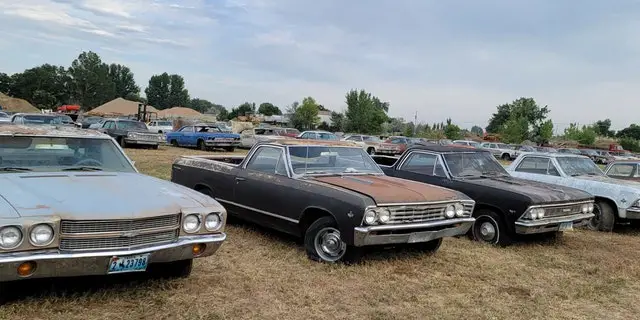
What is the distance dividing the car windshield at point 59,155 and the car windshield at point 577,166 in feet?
27.3

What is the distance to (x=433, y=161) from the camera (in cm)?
873

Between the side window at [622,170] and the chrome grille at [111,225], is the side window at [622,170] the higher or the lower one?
the higher one

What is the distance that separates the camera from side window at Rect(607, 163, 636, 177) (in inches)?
455

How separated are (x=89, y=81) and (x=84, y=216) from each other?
4790 inches

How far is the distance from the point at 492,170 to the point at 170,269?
5990mm

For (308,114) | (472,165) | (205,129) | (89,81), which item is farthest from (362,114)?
(89,81)

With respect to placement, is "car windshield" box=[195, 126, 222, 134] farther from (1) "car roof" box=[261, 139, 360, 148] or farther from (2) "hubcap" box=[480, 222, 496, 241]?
(2) "hubcap" box=[480, 222, 496, 241]

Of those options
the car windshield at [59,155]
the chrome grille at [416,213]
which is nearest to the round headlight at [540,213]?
the chrome grille at [416,213]

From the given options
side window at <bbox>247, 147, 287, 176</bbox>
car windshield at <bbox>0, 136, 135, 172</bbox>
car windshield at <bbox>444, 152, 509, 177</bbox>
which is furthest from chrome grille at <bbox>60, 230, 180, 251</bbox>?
car windshield at <bbox>444, 152, 509, 177</bbox>

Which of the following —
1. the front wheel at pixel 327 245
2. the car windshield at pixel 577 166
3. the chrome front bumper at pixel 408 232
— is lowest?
the front wheel at pixel 327 245

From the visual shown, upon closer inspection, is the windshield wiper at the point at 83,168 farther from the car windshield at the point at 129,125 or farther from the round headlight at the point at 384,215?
the car windshield at the point at 129,125

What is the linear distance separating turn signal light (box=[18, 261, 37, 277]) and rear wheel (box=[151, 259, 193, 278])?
139cm

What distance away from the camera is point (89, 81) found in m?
114

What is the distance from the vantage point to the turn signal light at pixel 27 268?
12.0 ft
